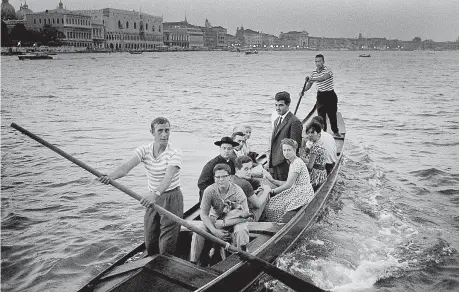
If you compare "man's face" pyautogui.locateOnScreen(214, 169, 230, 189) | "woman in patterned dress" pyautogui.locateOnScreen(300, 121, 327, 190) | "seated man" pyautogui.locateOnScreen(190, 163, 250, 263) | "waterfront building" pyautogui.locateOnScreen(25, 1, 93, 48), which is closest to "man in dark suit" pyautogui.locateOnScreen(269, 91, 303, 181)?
"woman in patterned dress" pyautogui.locateOnScreen(300, 121, 327, 190)

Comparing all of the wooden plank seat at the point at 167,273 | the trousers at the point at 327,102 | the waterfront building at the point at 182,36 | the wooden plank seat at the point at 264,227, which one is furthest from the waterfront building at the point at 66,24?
the wooden plank seat at the point at 167,273

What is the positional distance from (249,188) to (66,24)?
95460mm

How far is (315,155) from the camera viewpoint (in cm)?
607

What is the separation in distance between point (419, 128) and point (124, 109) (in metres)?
12.1

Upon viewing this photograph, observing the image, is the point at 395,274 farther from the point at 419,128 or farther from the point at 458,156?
the point at 419,128

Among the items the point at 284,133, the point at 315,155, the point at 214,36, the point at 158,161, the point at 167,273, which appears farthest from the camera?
the point at 214,36

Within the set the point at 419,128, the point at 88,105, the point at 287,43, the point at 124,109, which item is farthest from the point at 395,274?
the point at 287,43

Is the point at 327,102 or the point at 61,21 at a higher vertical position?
the point at 61,21

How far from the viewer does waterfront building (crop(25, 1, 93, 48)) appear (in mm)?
89125

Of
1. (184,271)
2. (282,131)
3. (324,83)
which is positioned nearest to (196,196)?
(282,131)

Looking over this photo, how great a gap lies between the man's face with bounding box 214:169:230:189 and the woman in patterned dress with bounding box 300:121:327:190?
2.32 metres

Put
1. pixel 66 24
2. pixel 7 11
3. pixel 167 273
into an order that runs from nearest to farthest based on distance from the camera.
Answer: pixel 167 273, pixel 66 24, pixel 7 11

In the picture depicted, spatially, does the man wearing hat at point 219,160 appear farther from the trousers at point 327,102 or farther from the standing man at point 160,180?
the trousers at point 327,102

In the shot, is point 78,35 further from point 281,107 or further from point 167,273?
point 167,273
